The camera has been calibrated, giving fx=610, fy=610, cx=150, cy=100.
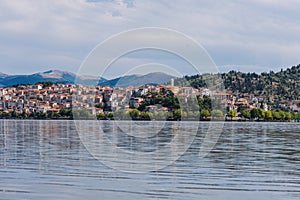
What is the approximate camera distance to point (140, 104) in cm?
11281

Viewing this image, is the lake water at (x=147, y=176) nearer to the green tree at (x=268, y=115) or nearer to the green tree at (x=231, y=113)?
the green tree at (x=268, y=115)

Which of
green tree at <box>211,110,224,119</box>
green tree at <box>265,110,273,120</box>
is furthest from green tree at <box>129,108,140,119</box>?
green tree at <box>265,110,273,120</box>

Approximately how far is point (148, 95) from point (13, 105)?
78.5 metres

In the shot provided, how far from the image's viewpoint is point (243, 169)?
67.9 ft

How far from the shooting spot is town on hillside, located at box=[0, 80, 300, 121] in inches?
4122

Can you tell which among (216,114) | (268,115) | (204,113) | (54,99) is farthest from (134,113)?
(54,99)

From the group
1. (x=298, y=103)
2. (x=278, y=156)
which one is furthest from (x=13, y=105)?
(x=278, y=156)

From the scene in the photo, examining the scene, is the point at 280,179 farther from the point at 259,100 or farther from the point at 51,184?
the point at 259,100

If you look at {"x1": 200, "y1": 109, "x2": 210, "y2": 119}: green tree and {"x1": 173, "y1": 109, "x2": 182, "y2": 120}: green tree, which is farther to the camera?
{"x1": 173, "y1": 109, "x2": 182, "y2": 120}: green tree

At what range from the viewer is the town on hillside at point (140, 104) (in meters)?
105

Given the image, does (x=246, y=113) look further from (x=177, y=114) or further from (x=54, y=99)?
(x=54, y=99)

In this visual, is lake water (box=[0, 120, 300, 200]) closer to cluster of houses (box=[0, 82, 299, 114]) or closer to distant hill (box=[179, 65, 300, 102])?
cluster of houses (box=[0, 82, 299, 114])

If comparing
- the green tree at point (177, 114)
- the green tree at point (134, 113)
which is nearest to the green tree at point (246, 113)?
the green tree at point (177, 114)

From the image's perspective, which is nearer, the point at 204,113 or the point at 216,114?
the point at 204,113
